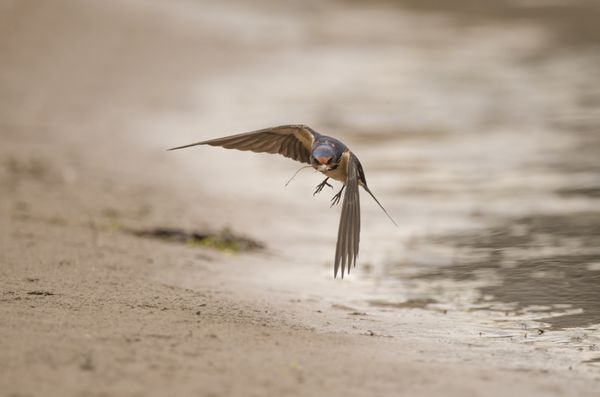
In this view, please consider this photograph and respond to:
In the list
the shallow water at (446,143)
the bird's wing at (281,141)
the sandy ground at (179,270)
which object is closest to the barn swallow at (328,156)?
the bird's wing at (281,141)

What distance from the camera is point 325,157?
4848mm

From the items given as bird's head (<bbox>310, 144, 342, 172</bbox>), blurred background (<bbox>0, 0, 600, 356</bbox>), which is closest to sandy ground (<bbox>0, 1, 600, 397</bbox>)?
blurred background (<bbox>0, 0, 600, 356</bbox>)

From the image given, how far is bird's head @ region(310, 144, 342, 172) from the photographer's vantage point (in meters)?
4.85

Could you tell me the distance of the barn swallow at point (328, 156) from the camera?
14.7ft

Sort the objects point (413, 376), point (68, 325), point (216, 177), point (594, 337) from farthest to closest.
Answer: point (216, 177) < point (594, 337) < point (68, 325) < point (413, 376)

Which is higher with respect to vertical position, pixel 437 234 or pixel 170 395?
pixel 437 234

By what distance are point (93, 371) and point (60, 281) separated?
5.47 feet

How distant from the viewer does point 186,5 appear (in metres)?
19.9

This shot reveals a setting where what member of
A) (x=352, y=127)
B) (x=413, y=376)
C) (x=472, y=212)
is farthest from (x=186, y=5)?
(x=413, y=376)

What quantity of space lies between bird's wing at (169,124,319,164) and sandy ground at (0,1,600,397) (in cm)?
80

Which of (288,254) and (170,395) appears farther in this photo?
(288,254)

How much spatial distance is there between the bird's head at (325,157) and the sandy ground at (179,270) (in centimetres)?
77

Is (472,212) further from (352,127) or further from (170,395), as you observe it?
(170,395)

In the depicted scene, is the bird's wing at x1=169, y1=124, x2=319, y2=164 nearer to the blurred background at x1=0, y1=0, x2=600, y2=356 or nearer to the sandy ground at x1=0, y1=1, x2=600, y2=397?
the sandy ground at x1=0, y1=1, x2=600, y2=397
